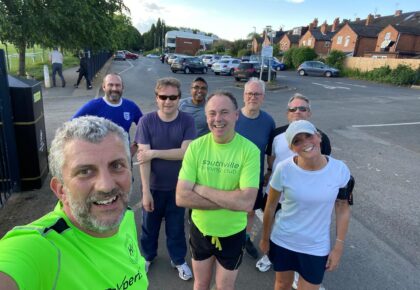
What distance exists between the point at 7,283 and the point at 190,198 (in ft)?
4.62

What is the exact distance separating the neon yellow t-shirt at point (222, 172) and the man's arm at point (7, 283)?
143cm

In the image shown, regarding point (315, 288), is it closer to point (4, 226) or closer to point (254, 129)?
point (254, 129)

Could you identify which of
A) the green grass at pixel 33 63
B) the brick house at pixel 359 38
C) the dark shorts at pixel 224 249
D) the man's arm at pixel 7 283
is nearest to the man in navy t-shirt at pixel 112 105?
the dark shorts at pixel 224 249

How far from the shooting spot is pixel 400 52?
132 feet

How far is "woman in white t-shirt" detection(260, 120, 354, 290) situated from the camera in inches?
86.6

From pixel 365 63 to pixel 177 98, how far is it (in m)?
36.9

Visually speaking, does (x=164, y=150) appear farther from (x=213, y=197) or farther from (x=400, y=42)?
(x=400, y=42)

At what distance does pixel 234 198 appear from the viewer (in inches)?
87.4

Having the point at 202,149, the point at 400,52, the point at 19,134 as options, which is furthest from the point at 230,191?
the point at 400,52

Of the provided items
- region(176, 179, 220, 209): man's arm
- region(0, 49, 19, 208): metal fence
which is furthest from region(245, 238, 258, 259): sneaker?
region(0, 49, 19, 208): metal fence

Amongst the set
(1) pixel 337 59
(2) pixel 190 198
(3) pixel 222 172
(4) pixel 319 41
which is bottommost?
(2) pixel 190 198

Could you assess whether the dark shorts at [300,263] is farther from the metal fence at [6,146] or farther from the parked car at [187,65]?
the parked car at [187,65]

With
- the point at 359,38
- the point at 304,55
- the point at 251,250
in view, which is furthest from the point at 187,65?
the point at 359,38

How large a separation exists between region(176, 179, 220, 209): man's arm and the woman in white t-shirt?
0.55 meters
